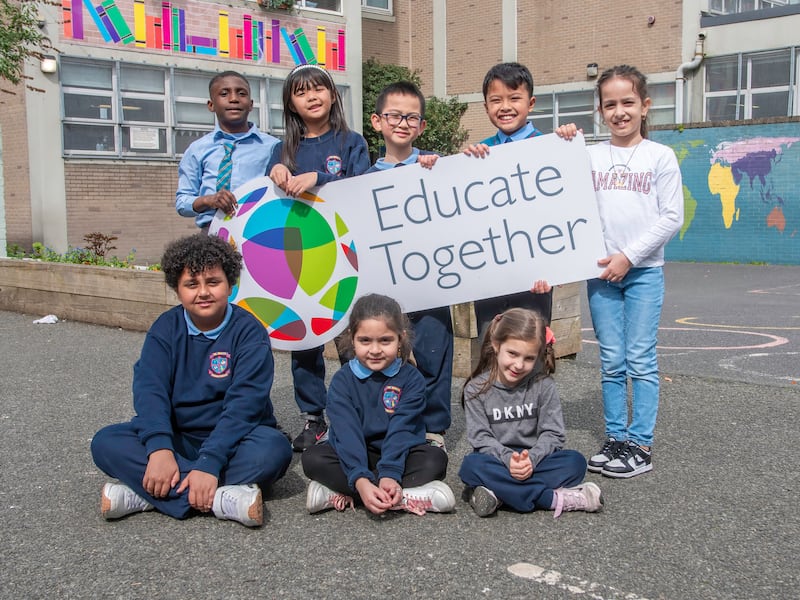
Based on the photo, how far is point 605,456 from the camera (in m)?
4.16

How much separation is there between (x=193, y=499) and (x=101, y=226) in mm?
15136

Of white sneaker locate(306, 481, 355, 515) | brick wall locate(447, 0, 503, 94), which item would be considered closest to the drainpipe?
brick wall locate(447, 0, 503, 94)

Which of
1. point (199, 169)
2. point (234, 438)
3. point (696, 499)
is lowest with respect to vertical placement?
point (696, 499)

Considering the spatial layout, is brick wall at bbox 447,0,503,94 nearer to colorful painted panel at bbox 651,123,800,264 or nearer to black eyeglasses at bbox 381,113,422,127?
colorful painted panel at bbox 651,123,800,264

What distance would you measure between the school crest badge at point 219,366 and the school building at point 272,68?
925 centimetres

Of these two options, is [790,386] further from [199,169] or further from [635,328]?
[199,169]

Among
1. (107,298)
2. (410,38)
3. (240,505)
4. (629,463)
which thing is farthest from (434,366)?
(410,38)

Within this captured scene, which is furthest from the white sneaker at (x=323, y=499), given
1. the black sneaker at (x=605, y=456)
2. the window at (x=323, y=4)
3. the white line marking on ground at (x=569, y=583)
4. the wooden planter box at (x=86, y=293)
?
the window at (x=323, y=4)

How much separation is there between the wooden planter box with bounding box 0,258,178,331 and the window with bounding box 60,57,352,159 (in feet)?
24.1

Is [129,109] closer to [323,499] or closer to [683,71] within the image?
[683,71]

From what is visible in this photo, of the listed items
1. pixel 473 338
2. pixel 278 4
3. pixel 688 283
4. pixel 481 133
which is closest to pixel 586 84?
pixel 481 133

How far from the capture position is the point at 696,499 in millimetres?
3693

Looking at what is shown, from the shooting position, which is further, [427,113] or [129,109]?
[427,113]

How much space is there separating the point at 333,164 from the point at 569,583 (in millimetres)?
2448
